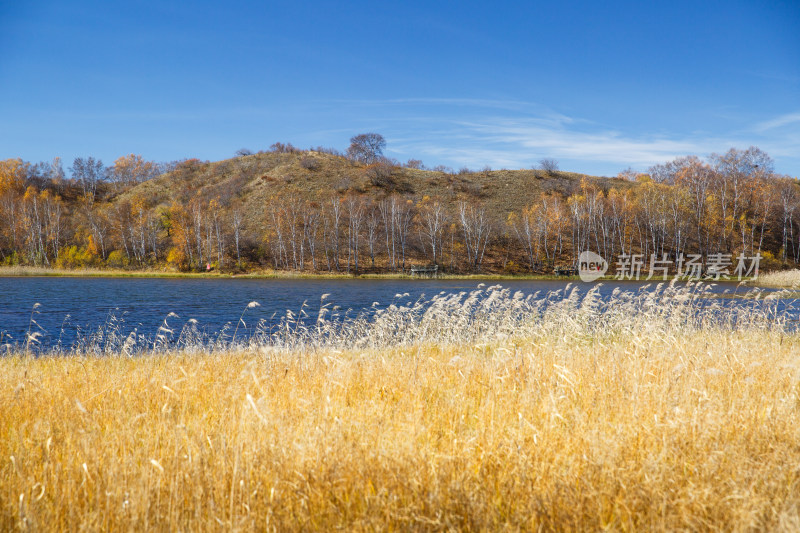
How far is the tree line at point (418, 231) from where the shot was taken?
5969 centimetres

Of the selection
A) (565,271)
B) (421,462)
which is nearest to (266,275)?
(565,271)

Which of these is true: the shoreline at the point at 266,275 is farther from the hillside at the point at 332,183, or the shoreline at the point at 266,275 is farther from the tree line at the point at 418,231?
the hillside at the point at 332,183

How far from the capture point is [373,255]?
2351 inches

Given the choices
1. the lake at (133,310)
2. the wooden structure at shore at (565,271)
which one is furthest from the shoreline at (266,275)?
the lake at (133,310)

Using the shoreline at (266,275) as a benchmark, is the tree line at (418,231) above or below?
above

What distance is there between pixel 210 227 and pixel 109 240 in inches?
632

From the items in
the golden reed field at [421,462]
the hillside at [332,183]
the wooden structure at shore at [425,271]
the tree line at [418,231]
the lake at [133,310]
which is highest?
the hillside at [332,183]

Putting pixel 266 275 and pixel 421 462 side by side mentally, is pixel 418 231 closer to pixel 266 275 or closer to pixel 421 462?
pixel 266 275

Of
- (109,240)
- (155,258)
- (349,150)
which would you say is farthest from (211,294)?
(349,150)

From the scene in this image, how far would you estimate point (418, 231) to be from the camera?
6488 centimetres

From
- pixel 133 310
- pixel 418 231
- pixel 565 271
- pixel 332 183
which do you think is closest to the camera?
pixel 133 310

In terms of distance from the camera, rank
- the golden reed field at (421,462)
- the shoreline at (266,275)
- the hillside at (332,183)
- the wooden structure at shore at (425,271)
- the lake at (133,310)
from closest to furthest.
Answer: the golden reed field at (421,462), the lake at (133,310), the shoreline at (266,275), the wooden structure at shore at (425,271), the hillside at (332,183)

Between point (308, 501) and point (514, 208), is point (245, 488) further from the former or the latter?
point (514, 208)

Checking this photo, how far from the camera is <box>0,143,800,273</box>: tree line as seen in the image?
59688 millimetres
